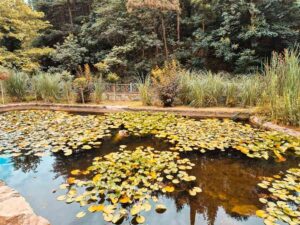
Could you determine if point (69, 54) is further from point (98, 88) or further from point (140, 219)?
point (140, 219)

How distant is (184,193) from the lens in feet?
8.22

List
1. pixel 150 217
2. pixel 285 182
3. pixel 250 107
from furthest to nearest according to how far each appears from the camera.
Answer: pixel 250 107
pixel 285 182
pixel 150 217

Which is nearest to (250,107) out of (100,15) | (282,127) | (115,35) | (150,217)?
(282,127)

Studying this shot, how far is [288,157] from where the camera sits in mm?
3383

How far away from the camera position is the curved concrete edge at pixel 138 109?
19.8ft

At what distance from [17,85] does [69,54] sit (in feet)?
16.1

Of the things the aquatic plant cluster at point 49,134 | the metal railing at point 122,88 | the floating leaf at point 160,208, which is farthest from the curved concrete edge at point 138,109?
the floating leaf at point 160,208

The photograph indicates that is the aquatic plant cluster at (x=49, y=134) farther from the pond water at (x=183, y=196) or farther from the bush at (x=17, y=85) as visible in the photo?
the bush at (x=17, y=85)

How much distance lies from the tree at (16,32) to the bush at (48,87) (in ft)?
10.3

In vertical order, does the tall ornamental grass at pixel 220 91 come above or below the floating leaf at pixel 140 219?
above

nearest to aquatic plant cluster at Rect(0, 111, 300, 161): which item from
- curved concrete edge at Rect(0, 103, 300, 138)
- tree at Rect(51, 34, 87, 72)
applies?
curved concrete edge at Rect(0, 103, 300, 138)

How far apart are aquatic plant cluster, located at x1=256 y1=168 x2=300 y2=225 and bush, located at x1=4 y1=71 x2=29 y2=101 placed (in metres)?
9.13

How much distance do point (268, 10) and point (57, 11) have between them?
13.6 meters

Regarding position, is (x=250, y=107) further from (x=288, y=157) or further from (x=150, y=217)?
(x=150, y=217)
